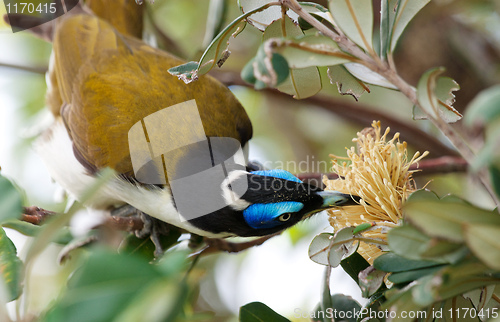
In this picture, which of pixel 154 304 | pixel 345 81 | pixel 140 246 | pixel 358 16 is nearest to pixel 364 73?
pixel 345 81

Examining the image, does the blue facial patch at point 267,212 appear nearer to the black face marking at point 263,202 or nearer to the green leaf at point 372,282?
the black face marking at point 263,202

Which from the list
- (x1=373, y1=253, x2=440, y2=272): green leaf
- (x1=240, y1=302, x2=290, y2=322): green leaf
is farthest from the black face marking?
(x1=373, y1=253, x2=440, y2=272): green leaf

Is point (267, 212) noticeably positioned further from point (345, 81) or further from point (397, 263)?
point (397, 263)

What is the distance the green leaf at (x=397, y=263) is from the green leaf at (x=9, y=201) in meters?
0.68

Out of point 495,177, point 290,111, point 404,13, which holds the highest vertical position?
point 404,13

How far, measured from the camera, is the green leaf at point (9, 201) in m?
0.84

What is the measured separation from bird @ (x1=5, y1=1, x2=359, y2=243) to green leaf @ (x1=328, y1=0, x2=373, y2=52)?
55cm

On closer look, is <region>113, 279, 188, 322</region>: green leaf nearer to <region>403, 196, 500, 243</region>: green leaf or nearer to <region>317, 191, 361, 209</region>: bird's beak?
<region>403, 196, 500, 243</region>: green leaf

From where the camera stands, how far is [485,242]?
712 millimetres

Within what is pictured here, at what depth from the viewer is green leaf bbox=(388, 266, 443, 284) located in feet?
2.94

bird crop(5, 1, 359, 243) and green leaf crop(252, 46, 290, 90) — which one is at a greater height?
green leaf crop(252, 46, 290, 90)

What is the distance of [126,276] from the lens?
659 mm

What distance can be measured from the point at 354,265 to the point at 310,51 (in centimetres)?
57

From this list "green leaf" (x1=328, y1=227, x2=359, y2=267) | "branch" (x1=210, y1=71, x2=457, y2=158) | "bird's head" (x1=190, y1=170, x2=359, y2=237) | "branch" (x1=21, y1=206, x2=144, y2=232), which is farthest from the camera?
"branch" (x1=210, y1=71, x2=457, y2=158)
